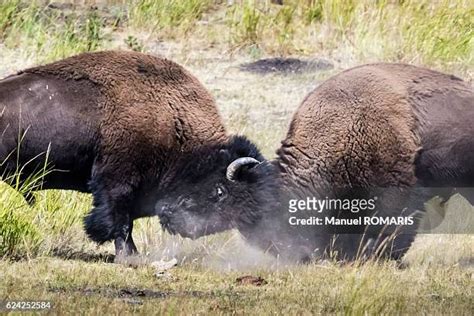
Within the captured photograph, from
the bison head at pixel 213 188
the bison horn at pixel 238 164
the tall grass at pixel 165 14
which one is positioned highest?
the bison horn at pixel 238 164

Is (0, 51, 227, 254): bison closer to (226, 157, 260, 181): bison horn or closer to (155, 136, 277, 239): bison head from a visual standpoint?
(155, 136, 277, 239): bison head

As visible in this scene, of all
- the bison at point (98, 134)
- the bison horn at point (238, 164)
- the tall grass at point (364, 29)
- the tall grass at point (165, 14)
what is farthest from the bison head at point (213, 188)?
the tall grass at point (165, 14)

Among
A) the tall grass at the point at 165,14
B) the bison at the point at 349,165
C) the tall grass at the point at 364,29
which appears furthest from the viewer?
the tall grass at the point at 165,14

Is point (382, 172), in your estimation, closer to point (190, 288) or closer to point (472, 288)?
point (472, 288)

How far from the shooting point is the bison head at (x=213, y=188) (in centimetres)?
1139

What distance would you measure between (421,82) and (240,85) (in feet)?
17.1

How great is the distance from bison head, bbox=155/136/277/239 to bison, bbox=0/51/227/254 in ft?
0.46

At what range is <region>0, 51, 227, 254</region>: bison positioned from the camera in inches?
445

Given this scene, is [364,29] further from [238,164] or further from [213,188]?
[238,164]

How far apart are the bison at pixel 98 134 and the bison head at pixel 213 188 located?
0.14m

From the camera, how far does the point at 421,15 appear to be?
62.0 ft

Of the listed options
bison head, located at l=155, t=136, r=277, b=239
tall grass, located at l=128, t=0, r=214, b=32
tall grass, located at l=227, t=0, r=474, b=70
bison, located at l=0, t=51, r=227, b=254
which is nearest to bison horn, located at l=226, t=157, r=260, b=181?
bison head, located at l=155, t=136, r=277, b=239

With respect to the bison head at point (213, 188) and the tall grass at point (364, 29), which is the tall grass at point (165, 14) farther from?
the bison head at point (213, 188)

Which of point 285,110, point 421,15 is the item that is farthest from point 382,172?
point 421,15
